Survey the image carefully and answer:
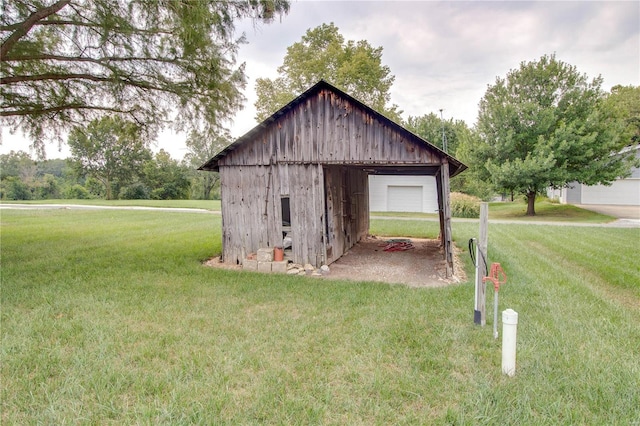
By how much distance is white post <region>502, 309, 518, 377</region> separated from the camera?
3.10 m

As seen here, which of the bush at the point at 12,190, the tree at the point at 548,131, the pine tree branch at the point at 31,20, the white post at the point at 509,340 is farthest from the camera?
the bush at the point at 12,190

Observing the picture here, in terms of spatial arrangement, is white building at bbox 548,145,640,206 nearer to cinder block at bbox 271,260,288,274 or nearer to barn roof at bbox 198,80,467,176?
barn roof at bbox 198,80,467,176

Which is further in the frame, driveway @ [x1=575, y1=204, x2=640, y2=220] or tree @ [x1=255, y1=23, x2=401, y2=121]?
tree @ [x1=255, y1=23, x2=401, y2=121]

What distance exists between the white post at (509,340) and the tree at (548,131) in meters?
18.6

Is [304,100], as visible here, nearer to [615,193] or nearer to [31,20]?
[31,20]

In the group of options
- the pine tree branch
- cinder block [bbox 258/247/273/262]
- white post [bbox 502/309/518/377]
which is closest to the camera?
white post [bbox 502/309/518/377]

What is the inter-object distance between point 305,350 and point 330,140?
4975 millimetres

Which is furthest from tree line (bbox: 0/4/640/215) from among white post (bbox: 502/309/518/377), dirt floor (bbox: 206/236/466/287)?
white post (bbox: 502/309/518/377)

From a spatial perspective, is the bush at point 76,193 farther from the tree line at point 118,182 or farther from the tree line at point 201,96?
the tree line at point 201,96

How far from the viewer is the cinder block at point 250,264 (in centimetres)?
785

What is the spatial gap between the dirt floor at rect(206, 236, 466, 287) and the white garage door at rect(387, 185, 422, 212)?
13.3m

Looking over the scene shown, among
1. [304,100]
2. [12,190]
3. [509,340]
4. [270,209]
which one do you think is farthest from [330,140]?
[12,190]

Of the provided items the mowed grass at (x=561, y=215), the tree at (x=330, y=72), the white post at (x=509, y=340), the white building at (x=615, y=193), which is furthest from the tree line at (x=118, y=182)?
the white post at (x=509, y=340)

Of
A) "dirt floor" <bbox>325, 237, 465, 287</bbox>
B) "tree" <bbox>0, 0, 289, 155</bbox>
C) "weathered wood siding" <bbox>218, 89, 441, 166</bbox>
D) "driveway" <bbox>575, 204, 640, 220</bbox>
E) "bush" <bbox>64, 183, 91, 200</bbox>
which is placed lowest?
"dirt floor" <bbox>325, 237, 465, 287</bbox>
